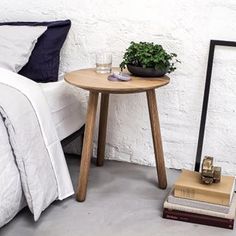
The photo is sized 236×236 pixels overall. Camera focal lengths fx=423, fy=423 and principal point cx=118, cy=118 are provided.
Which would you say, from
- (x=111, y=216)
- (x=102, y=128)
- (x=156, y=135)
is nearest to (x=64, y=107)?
(x=102, y=128)

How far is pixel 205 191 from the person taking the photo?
1882 mm

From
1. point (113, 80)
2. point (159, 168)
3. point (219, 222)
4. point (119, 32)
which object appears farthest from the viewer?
point (119, 32)

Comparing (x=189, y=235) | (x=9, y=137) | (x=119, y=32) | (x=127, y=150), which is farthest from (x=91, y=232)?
(x=119, y=32)

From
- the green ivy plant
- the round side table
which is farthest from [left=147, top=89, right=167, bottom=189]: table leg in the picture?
the green ivy plant

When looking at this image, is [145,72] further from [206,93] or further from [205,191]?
[205,191]

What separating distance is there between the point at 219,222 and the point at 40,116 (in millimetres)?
920

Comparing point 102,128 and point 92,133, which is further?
point 102,128

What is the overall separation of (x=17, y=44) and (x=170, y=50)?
82 cm

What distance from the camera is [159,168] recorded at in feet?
7.16

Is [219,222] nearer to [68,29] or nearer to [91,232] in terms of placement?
[91,232]

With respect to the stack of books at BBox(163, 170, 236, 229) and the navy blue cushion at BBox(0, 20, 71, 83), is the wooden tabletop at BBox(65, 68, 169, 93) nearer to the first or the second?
the navy blue cushion at BBox(0, 20, 71, 83)

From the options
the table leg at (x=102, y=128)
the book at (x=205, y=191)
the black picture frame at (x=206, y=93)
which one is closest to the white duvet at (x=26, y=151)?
the table leg at (x=102, y=128)

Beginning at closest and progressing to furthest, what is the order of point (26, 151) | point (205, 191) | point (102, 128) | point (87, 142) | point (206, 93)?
1. point (26, 151)
2. point (205, 191)
3. point (87, 142)
4. point (206, 93)
5. point (102, 128)

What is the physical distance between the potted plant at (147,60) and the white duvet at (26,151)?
472 millimetres
